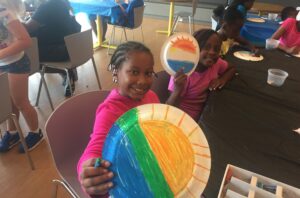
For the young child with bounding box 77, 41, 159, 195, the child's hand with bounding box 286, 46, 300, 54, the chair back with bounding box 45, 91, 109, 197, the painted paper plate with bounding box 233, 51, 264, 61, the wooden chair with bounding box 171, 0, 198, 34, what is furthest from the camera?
the wooden chair with bounding box 171, 0, 198, 34

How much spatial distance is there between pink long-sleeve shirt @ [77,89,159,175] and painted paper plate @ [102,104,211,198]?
21 centimetres

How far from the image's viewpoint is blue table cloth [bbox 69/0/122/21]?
3.78 m

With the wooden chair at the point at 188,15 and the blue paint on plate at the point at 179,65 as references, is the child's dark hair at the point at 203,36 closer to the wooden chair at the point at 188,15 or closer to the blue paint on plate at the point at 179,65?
the blue paint on plate at the point at 179,65

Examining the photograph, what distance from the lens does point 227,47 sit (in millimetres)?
2129

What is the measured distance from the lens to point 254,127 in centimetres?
108

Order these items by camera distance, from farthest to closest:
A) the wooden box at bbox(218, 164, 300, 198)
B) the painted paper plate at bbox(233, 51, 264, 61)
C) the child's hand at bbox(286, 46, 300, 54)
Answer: the child's hand at bbox(286, 46, 300, 54), the painted paper plate at bbox(233, 51, 264, 61), the wooden box at bbox(218, 164, 300, 198)

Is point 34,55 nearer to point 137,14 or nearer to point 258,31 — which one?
point 137,14

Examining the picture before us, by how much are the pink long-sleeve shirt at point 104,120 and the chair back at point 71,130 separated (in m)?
0.28

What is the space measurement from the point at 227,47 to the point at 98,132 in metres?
1.64

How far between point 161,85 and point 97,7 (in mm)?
2809

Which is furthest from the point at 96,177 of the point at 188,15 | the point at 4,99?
the point at 188,15

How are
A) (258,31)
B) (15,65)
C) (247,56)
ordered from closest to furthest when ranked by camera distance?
(15,65)
(247,56)
(258,31)

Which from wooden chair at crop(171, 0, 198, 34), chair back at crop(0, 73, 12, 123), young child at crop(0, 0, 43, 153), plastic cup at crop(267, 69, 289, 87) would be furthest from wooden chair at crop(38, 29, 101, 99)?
wooden chair at crop(171, 0, 198, 34)

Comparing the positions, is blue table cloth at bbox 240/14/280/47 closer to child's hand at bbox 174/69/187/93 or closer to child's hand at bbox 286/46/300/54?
child's hand at bbox 286/46/300/54
